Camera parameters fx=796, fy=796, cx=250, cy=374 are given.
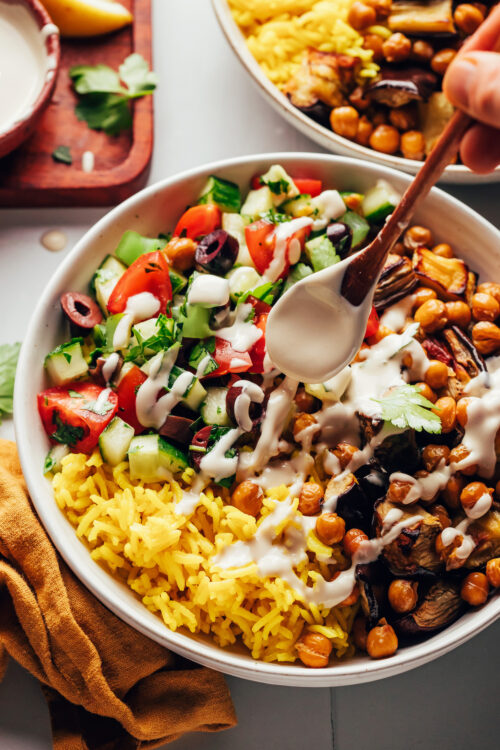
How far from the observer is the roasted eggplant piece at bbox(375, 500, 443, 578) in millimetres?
2377

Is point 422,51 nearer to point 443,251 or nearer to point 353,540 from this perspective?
point 443,251

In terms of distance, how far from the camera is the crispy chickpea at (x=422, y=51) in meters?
3.11

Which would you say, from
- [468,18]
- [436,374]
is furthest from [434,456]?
[468,18]

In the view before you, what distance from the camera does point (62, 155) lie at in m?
3.19

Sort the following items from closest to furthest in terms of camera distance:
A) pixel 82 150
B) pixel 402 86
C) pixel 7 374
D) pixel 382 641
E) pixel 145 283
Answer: pixel 382 641, pixel 145 283, pixel 7 374, pixel 402 86, pixel 82 150

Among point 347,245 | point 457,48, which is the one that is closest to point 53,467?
point 347,245

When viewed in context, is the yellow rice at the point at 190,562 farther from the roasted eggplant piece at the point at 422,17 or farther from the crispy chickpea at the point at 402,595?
the roasted eggplant piece at the point at 422,17

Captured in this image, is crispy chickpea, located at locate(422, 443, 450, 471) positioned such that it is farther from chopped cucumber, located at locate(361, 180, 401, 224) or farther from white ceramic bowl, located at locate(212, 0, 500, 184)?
white ceramic bowl, located at locate(212, 0, 500, 184)

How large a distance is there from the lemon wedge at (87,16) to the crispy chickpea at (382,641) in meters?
2.60

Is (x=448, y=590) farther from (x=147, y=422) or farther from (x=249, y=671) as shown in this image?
(x=147, y=422)

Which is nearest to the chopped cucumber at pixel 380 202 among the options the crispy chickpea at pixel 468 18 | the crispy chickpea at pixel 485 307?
the crispy chickpea at pixel 485 307

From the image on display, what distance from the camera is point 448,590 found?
95.3 inches

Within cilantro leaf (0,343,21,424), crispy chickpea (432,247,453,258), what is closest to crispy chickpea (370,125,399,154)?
crispy chickpea (432,247,453,258)

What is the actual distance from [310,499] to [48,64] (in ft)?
6.32
